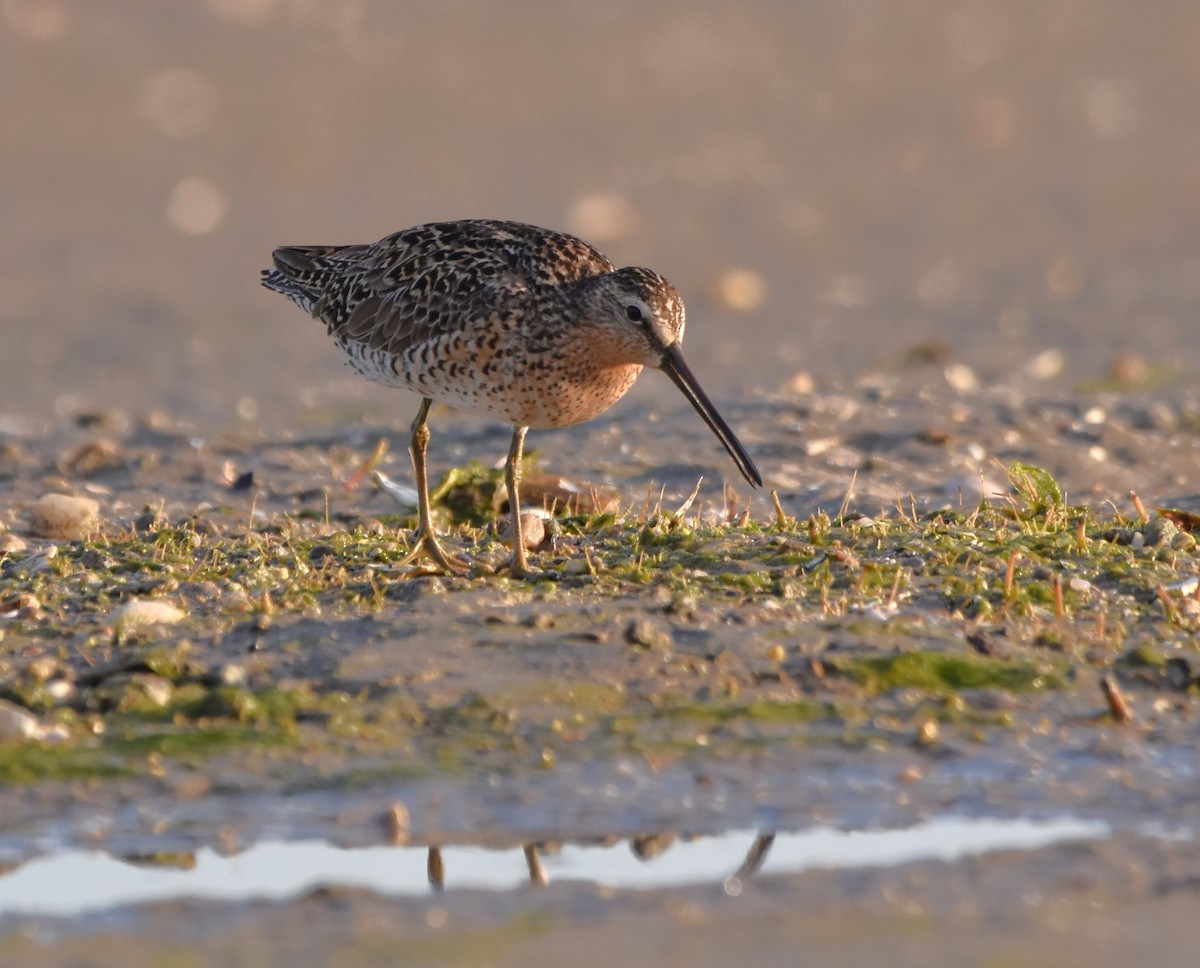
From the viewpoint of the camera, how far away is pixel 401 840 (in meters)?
5.41

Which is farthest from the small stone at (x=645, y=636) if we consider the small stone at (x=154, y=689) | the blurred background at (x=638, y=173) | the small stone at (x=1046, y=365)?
the small stone at (x=1046, y=365)

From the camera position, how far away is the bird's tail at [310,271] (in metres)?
9.02

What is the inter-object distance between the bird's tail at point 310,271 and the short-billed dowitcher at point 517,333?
2.12 feet

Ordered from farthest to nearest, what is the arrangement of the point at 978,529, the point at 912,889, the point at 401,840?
the point at 978,529, the point at 401,840, the point at 912,889

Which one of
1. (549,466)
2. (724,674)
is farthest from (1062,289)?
(724,674)

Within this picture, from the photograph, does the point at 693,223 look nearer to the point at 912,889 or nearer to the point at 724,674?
the point at 724,674

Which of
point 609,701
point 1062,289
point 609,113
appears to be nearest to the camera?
point 609,701

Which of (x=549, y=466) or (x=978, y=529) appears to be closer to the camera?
(x=978, y=529)

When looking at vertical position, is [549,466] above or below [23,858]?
above

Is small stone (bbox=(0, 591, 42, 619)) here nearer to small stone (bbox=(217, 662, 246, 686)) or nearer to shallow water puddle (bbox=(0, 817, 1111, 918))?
small stone (bbox=(217, 662, 246, 686))

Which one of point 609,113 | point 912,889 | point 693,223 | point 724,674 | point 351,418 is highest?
point 609,113

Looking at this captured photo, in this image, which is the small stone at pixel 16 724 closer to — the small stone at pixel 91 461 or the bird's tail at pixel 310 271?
the bird's tail at pixel 310 271

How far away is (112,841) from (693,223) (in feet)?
42.1

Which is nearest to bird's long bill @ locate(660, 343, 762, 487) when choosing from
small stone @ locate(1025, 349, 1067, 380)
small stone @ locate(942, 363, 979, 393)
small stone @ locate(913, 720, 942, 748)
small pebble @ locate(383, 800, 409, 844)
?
small stone @ locate(913, 720, 942, 748)
